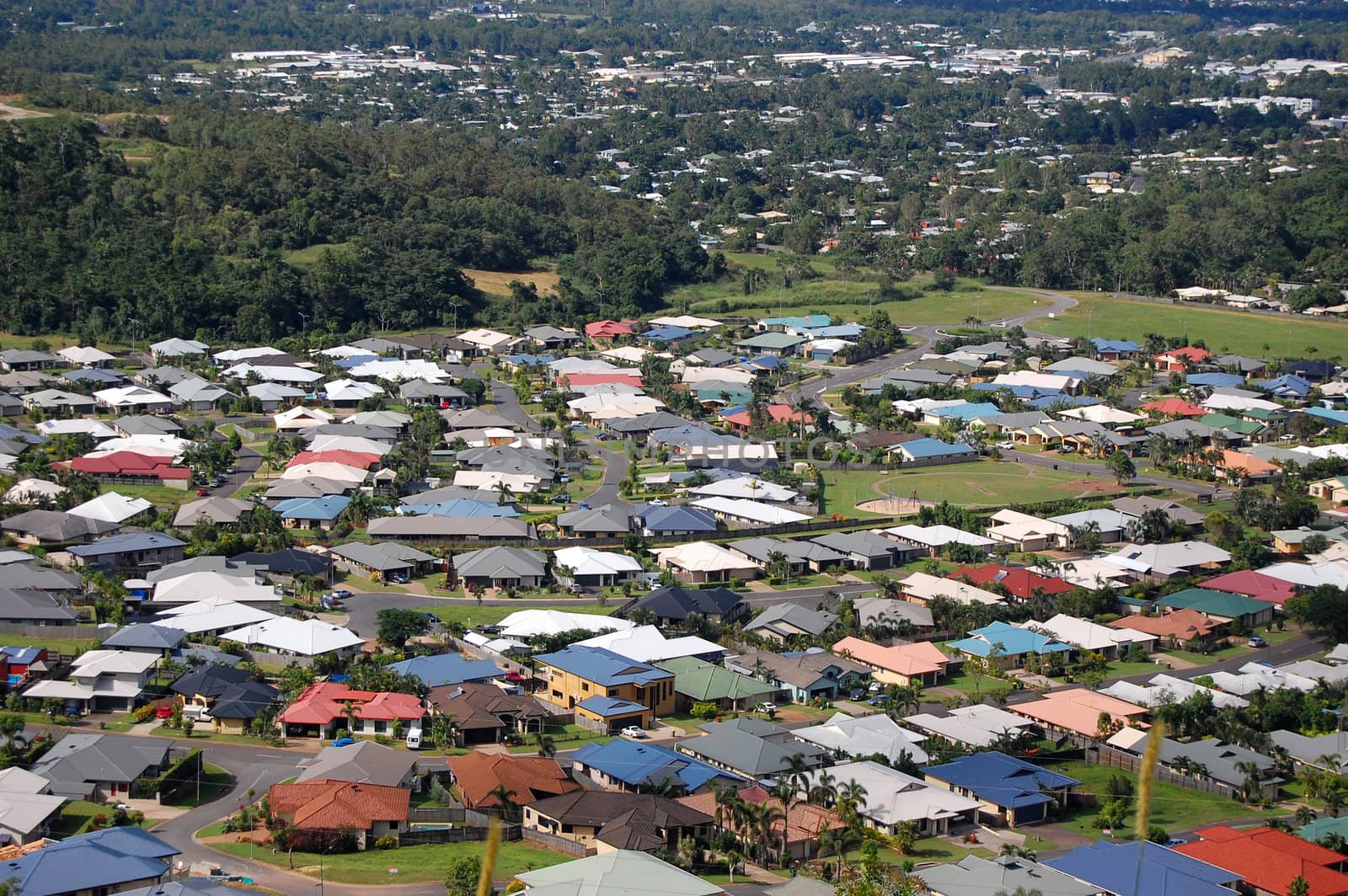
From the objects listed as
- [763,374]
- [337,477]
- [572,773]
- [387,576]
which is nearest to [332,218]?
[763,374]

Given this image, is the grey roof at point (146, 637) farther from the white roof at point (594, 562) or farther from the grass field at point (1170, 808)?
the grass field at point (1170, 808)

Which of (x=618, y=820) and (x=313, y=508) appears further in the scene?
(x=313, y=508)

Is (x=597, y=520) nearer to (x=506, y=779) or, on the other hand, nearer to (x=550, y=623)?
(x=550, y=623)

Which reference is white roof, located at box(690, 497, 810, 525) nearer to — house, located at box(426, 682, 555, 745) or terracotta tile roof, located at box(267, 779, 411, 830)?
house, located at box(426, 682, 555, 745)

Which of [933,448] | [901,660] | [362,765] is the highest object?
[362,765]

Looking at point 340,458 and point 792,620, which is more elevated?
point 340,458

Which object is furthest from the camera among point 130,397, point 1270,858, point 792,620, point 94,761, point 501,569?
point 130,397

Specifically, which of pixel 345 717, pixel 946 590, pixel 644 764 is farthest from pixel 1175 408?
pixel 345 717
